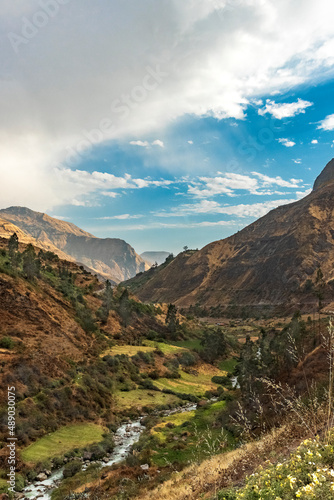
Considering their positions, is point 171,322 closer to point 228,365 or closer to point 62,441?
point 228,365

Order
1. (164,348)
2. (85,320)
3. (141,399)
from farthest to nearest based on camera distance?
(164,348)
(85,320)
(141,399)

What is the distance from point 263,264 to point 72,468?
132864mm

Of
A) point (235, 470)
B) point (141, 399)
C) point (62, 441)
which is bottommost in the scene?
point (141, 399)

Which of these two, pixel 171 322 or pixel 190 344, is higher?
pixel 171 322

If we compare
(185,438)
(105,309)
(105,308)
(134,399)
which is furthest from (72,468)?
(105,308)

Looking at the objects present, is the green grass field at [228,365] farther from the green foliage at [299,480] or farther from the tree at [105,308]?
the green foliage at [299,480]

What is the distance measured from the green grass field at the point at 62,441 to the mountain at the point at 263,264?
297 feet

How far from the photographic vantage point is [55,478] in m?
17.4

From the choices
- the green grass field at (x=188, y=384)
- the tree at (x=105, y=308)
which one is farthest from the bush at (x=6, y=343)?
the tree at (x=105, y=308)

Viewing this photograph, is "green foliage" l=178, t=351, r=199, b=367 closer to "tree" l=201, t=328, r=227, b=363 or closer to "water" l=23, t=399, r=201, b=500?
"tree" l=201, t=328, r=227, b=363

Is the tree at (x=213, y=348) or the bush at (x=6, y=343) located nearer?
the bush at (x=6, y=343)

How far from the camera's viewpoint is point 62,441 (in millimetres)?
21531

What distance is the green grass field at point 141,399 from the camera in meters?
31.4

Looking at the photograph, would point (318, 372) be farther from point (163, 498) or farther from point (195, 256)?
point (195, 256)
